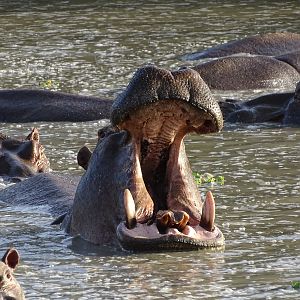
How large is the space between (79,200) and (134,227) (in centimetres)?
53

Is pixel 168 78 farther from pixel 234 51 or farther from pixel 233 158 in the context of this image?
pixel 234 51

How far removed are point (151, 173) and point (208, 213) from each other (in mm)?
478

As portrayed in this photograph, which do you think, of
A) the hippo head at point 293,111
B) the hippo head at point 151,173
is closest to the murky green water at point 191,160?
the hippo head at point 151,173

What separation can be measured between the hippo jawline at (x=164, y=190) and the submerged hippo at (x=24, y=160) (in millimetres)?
2841

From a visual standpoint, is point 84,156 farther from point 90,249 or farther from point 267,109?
point 267,109

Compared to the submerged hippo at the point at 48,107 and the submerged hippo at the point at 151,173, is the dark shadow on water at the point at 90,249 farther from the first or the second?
the submerged hippo at the point at 48,107

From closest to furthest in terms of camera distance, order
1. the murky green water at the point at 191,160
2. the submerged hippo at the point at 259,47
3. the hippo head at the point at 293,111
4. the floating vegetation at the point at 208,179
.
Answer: the murky green water at the point at 191,160 → the floating vegetation at the point at 208,179 → the hippo head at the point at 293,111 → the submerged hippo at the point at 259,47

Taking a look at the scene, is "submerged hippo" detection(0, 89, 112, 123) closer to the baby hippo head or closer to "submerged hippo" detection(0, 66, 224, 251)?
"submerged hippo" detection(0, 66, 224, 251)

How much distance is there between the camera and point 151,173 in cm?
644

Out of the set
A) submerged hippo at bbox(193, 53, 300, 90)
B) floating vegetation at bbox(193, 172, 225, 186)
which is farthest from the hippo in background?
floating vegetation at bbox(193, 172, 225, 186)

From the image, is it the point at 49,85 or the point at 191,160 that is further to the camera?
the point at 49,85

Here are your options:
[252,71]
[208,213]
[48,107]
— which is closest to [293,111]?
[48,107]

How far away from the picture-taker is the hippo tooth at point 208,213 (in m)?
5.99

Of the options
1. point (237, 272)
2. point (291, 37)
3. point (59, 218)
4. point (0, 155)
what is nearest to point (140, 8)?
point (291, 37)
